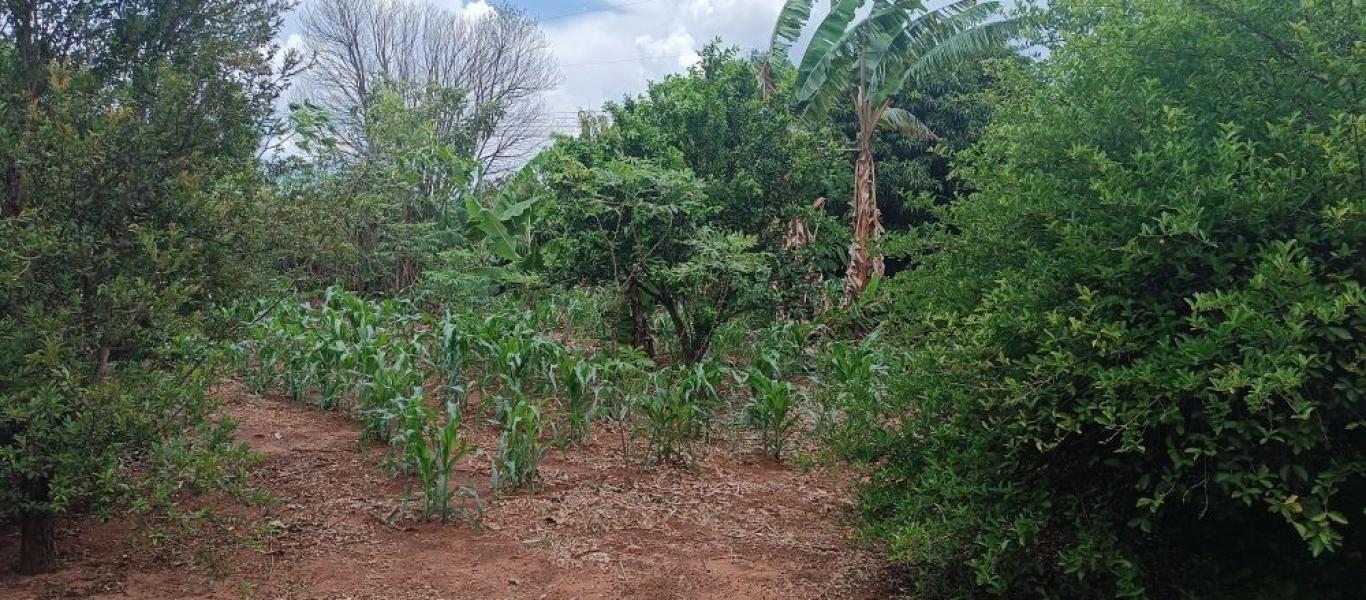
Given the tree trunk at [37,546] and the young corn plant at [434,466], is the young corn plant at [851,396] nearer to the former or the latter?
the young corn plant at [434,466]

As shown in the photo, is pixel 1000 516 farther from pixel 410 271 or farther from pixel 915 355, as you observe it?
pixel 410 271

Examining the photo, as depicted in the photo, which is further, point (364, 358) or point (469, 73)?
point (469, 73)

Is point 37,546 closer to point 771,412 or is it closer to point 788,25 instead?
point 771,412

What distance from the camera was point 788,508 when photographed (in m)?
4.91

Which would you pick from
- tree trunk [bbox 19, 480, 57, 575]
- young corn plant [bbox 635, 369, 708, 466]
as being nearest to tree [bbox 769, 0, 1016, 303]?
young corn plant [bbox 635, 369, 708, 466]

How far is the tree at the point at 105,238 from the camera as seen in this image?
2.92m

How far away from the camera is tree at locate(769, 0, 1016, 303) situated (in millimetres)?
11656

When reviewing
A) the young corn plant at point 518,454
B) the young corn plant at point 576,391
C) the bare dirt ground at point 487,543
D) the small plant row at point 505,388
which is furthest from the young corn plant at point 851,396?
the young corn plant at point 518,454

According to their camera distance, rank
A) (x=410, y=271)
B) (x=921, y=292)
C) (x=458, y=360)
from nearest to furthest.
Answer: (x=921, y=292), (x=458, y=360), (x=410, y=271)

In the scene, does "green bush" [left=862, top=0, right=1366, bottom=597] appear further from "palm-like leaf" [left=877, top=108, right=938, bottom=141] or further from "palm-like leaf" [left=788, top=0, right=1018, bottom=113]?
"palm-like leaf" [left=877, top=108, right=938, bottom=141]

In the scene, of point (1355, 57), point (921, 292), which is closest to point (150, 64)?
point (921, 292)

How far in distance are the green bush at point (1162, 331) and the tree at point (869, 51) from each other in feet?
27.8

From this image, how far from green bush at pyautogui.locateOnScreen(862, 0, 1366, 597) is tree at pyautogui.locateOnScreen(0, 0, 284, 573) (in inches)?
109

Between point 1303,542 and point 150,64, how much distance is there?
470cm
